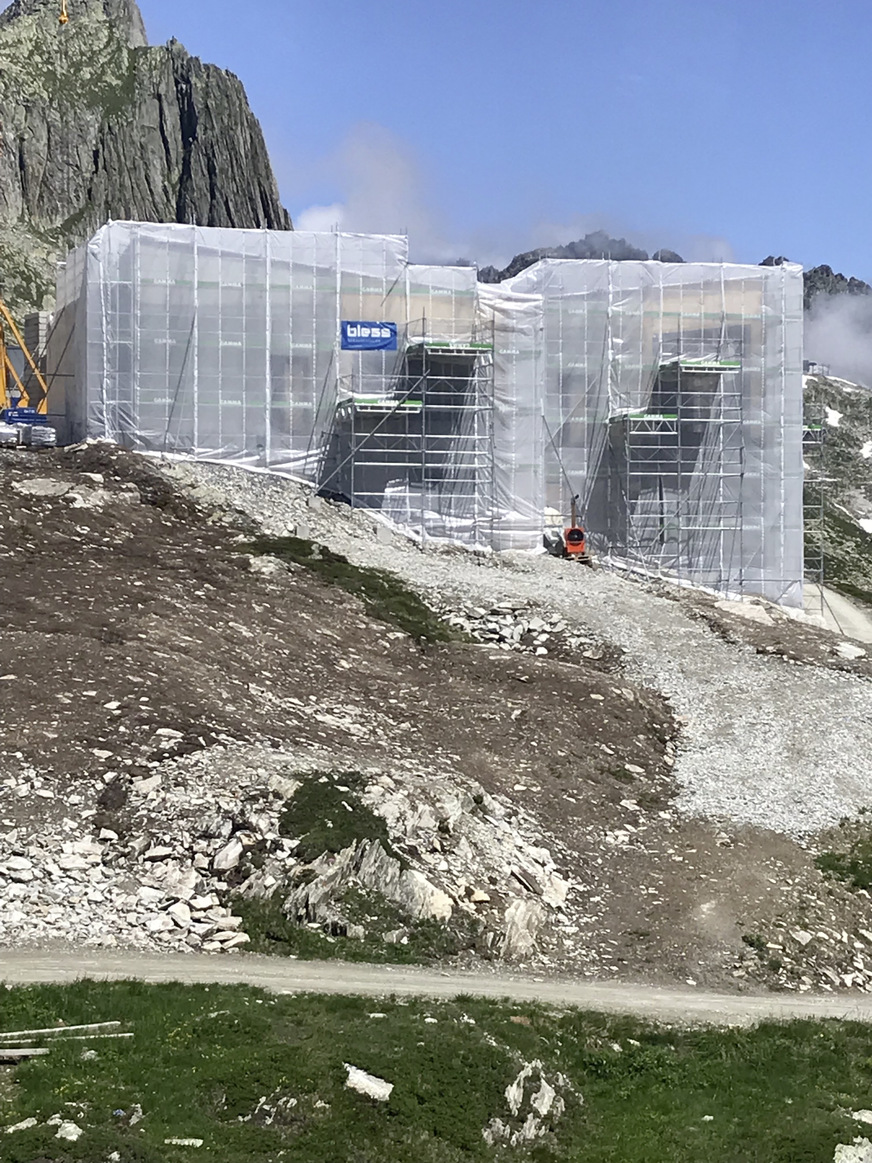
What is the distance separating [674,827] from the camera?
1193 inches

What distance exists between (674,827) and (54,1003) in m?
17.7

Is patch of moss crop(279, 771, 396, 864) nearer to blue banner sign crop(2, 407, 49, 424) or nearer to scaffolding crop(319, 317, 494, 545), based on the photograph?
scaffolding crop(319, 317, 494, 545)

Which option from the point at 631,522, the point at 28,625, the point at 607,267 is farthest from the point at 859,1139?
the point at 607,267

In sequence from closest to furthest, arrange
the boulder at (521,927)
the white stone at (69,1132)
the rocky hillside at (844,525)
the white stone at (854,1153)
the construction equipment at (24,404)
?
the white stone at (69,1132) → the white stone at (854,1153) → the boulder at (521,927) → the construction equipment at (24,404) → the rocky hillside at (844,525)

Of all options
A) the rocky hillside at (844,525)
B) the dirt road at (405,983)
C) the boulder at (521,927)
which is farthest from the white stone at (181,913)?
the rocky hillside at (844,525)

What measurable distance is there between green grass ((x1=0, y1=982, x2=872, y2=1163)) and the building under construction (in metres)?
39.3

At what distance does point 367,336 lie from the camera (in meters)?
55.4

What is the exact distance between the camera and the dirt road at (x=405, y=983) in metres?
18.9

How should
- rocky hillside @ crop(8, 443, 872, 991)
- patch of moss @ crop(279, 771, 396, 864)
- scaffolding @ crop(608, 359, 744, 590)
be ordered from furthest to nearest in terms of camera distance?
scaffolding @ crop(608, 359, 744, 590)
patch of moss @ crop(279, 771, 396, 864)
rocky hillside @ crop(8, 443, 872, 991)

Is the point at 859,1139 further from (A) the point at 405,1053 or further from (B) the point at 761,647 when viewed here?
(B) the point at 761,647

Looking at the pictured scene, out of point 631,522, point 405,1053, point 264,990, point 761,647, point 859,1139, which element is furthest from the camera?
point 631,522

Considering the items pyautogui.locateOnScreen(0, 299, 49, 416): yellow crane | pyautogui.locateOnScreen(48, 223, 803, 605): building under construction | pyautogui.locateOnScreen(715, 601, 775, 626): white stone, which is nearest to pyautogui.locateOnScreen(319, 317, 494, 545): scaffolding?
pyautogui.locateOnScreen(48, 223, 803, 605): building under construction

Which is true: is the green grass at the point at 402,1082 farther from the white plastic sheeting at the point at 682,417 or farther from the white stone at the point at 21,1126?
the white plastic sheeting at the point at 682,417

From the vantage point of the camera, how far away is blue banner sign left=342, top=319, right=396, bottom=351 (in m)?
55.2
